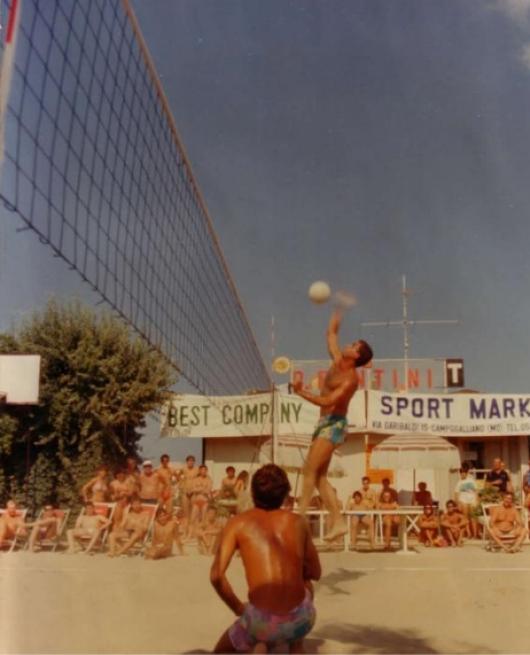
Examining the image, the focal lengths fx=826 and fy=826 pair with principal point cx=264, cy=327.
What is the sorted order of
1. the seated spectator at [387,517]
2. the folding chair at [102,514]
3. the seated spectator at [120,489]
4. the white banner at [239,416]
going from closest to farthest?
the folding chair at [102,514], the seated spectator at [387,517], the seated spectator at [120,489], the white banner at [239,416]

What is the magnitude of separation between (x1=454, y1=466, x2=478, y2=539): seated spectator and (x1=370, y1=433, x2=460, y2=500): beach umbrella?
82cm

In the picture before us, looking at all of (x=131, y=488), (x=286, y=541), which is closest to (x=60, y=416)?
(x=131, y=488)

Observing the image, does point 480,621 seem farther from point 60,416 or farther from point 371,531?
point 60,416

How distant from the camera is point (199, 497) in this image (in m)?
11.9

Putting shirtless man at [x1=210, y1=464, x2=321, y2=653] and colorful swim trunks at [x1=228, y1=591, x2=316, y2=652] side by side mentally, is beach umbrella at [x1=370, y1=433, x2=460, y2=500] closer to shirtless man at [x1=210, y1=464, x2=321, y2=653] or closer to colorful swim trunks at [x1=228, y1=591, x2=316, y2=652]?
shirtless man at [x1=210, y1=464, x2=321, y2=653]

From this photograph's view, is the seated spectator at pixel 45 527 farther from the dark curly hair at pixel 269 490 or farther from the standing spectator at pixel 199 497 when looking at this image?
the dark curly hair at pixel 269 490

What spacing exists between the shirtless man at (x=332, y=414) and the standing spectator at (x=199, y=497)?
539 centimetres

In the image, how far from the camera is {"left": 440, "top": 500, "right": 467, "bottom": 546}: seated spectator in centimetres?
1162

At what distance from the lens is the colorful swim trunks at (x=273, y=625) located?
130 inches

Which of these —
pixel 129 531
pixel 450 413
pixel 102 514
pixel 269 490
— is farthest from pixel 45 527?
pixel 450 413

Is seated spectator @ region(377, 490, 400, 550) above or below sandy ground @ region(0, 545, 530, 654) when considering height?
above

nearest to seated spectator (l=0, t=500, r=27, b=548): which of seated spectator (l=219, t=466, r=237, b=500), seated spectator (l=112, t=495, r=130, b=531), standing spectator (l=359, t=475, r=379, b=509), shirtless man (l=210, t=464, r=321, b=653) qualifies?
seated spectator (l=112, t=495, r=130, b=531)

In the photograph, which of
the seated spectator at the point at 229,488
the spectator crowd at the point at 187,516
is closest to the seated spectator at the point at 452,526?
the spectator crowd at the point at 187,516

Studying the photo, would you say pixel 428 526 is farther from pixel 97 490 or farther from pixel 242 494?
pixel 97 490
